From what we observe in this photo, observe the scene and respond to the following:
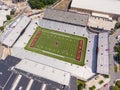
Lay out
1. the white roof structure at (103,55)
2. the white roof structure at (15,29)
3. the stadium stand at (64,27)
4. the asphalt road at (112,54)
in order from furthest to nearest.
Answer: the stadium stand at (64,27)
the white roof structure at (15,29)
the asphalt road at (112,54)
the white roof structure at (103,55)

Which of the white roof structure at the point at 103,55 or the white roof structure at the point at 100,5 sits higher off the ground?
the white roof structure at the point at 100,5

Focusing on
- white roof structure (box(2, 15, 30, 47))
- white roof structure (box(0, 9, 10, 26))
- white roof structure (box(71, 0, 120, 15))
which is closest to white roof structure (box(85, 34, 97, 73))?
white roof structure (box(71, 0, 120, 15))

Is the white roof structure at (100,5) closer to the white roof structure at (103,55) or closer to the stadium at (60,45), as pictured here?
the stadium at (60,45)

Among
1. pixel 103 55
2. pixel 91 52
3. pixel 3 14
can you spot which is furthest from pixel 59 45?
pixel 3 14

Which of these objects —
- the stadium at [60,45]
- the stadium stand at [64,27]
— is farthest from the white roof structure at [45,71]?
the stadium stand at [64,27]

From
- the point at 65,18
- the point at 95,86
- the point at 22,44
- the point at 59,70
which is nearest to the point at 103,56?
the point at 95,86

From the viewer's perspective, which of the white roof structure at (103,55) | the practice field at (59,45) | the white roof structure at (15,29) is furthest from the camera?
the white roof structure at (15,29)
